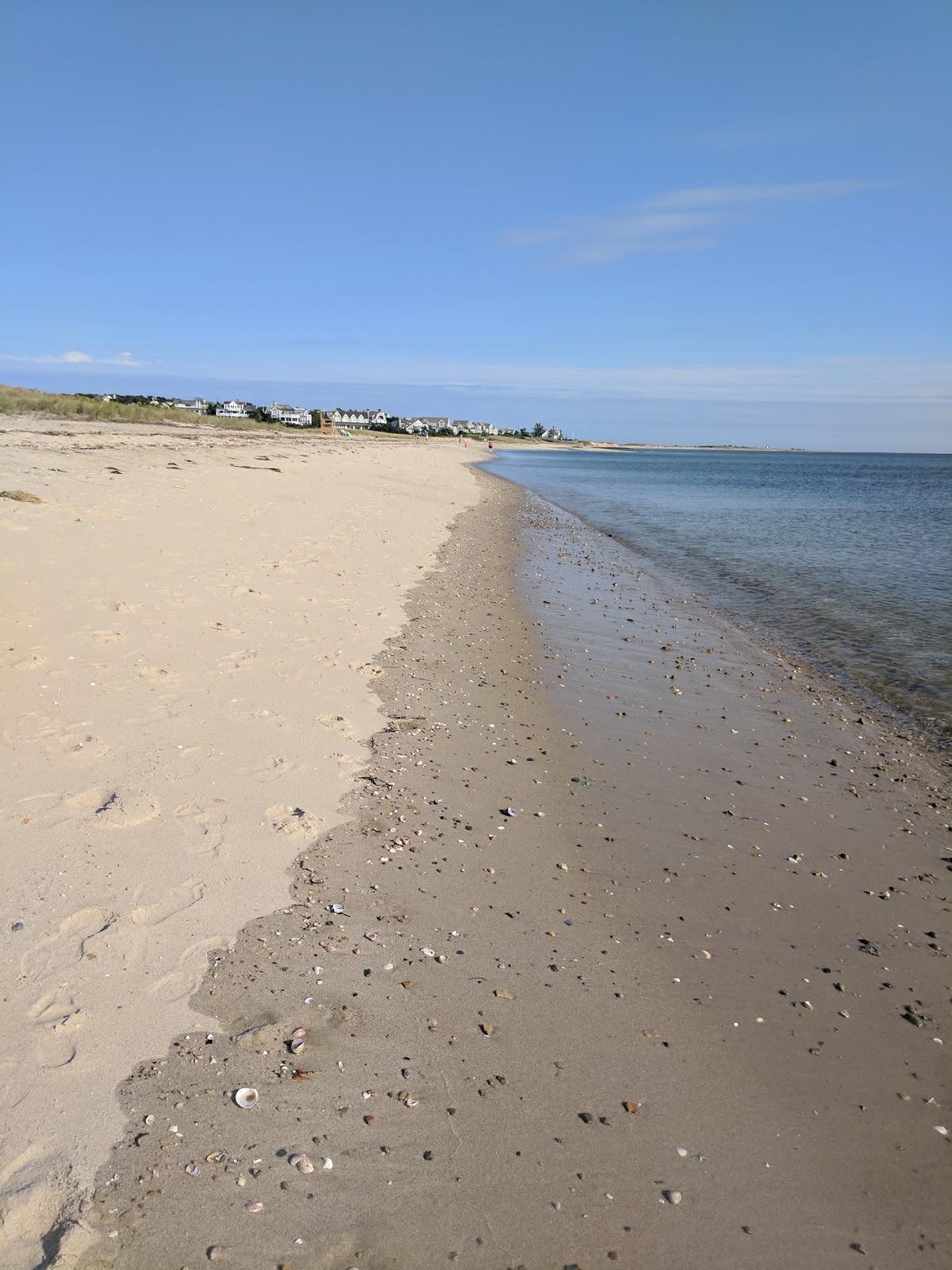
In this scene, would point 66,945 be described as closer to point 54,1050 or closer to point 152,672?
point 54,1050

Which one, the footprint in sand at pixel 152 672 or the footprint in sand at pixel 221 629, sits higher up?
the footprint in sand at pixel 152 672

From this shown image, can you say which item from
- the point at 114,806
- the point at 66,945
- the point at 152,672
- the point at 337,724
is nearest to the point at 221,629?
the point at 152,672

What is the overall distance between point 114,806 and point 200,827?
0.55 meters

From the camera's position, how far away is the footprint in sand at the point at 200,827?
4.33m

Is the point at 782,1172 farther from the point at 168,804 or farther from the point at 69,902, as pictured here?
the point at 168,804

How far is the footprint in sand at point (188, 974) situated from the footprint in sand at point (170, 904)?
0.87 ft

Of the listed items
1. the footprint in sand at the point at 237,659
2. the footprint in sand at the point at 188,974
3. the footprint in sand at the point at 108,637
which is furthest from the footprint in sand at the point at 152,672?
the footprint in sand at the point at 188,974

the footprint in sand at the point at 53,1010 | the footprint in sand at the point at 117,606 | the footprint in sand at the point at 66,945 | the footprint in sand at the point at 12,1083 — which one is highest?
the footprint in sand at the point at 12,1083

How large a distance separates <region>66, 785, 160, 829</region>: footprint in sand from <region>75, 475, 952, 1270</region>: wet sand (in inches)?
40.7

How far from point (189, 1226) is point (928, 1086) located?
2940 millimetres

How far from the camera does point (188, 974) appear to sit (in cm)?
342

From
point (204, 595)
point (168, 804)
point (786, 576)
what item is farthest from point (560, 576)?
point (168, 804)

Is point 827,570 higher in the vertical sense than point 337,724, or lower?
lower

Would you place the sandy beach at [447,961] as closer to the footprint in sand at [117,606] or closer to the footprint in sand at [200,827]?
the footprint in sand at [200,827]
